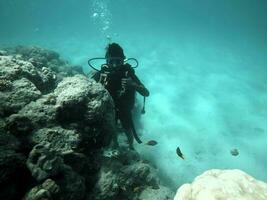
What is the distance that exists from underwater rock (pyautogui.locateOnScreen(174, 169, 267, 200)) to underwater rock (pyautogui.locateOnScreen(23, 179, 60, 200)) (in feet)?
6.14

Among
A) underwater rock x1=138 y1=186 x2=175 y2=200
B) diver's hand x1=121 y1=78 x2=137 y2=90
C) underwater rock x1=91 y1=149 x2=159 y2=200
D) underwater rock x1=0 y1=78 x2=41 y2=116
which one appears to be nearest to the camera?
underwater rock x1=0 y1=78 x2=41 y2=116

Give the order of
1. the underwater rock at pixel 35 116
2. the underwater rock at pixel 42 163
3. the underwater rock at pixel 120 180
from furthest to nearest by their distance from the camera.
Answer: the underwater rock at pixel 120 180, the underwater rock at pixel 35 116, the underwater rock at pixel 42 163

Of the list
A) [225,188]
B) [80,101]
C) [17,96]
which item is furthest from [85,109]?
[225,188]

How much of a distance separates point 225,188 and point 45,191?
2422 millimetres

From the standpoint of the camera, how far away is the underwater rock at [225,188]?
136 inches

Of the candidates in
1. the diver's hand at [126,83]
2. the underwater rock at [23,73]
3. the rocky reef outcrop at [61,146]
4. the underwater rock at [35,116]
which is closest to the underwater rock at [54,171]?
the rocky reef outcrop at [61,146]

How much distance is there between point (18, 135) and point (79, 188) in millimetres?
1164

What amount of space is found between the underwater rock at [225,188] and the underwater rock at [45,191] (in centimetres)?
187

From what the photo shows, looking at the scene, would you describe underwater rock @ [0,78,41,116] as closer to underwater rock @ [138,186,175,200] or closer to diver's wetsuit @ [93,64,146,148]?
diver's wetsuit @ [93,64,146,148]

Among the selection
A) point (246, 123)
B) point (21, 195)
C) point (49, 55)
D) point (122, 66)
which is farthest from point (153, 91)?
point (21, 195)

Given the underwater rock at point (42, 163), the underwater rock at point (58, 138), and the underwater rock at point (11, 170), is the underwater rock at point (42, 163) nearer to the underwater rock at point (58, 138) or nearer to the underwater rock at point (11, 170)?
the underwater rock at point (11, 170)

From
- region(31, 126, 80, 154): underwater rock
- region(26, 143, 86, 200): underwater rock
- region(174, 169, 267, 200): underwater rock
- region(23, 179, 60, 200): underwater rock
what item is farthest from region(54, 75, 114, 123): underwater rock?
region(174, 169, 267, 200): underwater rock

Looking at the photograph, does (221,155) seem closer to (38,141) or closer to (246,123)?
(246,123)

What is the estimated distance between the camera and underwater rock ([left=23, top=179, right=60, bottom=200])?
3.00m
